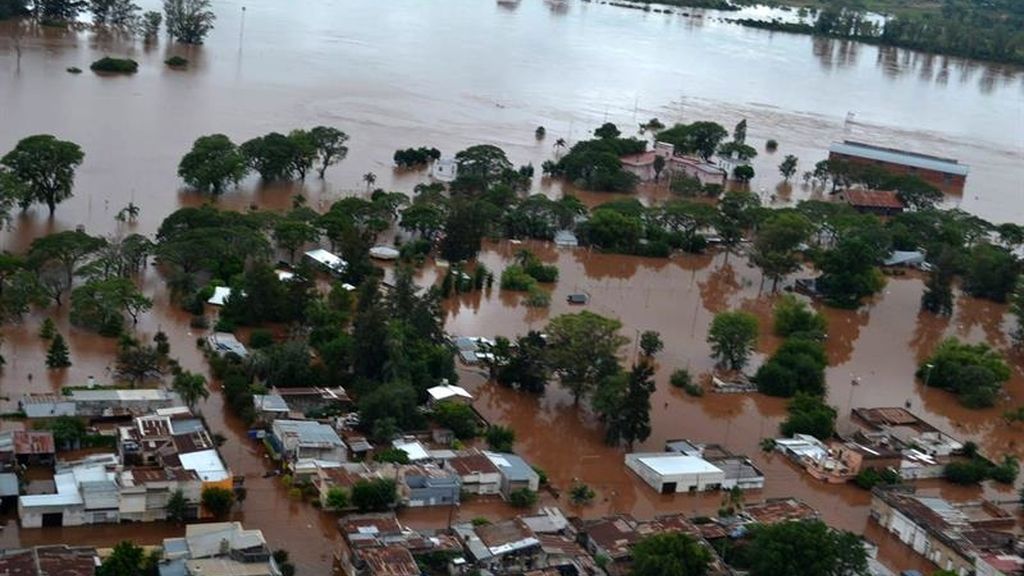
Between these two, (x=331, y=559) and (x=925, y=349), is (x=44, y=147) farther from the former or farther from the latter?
(x=925, y=349)

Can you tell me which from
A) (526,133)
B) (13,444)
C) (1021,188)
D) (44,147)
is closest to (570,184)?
(526,133)

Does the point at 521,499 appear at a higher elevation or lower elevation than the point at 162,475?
lower

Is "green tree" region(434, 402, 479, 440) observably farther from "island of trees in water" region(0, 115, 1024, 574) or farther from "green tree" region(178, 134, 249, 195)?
"green tree" region(178, 134, 249, 195)

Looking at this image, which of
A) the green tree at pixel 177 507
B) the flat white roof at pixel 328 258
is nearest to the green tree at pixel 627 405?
the green tree at pixel 177 507

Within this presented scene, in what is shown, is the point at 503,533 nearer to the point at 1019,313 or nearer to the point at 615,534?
the point at 615,534

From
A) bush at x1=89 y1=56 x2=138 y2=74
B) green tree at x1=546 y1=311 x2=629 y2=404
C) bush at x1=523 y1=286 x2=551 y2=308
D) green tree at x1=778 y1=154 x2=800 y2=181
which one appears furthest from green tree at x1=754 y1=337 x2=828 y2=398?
bush at x1=89 y1=56 x2=138 y2=74

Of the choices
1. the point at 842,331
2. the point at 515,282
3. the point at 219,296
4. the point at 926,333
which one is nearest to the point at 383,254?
the point at 515,282

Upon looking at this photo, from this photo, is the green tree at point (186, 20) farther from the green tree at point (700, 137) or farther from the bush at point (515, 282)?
the bush at point (515, 282)
